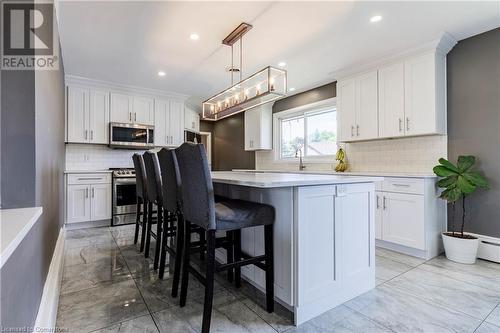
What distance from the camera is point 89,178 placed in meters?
4.14

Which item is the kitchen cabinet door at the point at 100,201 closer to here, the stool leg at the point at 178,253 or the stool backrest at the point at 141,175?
the stool backrest at the point at 141,175

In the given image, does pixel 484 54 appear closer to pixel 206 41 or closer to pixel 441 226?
pixel 441 226

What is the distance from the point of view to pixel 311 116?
15.9 ft

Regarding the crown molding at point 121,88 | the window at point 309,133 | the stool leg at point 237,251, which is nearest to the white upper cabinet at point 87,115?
the crown molding at point 121,88

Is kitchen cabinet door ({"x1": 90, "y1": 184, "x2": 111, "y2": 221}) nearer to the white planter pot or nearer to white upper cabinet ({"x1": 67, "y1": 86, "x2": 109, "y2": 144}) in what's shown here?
white upper cabinet ({"x1": 67, "y1": 86, "x2": 109, "y2": 144})

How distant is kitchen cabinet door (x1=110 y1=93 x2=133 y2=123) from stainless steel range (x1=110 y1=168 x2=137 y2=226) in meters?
1.00

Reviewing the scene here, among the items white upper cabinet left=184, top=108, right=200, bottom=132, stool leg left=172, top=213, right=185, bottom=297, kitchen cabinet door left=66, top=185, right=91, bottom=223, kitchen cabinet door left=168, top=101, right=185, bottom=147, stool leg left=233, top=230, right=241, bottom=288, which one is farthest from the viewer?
white upper cabinet left=184, top=108, right=200, bottom=132

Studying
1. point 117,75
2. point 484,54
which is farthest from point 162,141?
point 484,54

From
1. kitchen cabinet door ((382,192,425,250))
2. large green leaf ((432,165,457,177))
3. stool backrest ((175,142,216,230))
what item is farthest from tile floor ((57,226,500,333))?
large green leaf ((432,165,457,177))

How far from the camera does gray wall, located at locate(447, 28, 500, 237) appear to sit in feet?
8.83

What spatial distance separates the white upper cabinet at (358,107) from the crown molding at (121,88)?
309cm

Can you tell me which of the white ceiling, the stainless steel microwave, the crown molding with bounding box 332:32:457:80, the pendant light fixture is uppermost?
the white ceiling

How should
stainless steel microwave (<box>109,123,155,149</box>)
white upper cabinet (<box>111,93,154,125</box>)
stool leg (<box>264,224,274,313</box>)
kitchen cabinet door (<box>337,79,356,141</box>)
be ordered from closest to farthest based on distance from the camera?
stool leg (<box>264,224,274,313</box>) < kitchen cabinet door (<box>337,79,356,141</box>) < stainless steel microwave (<box>109,123,155,149</box>) < white upper cabinet (<box>111,93,154,125</box>)

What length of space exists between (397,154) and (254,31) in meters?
2.46
